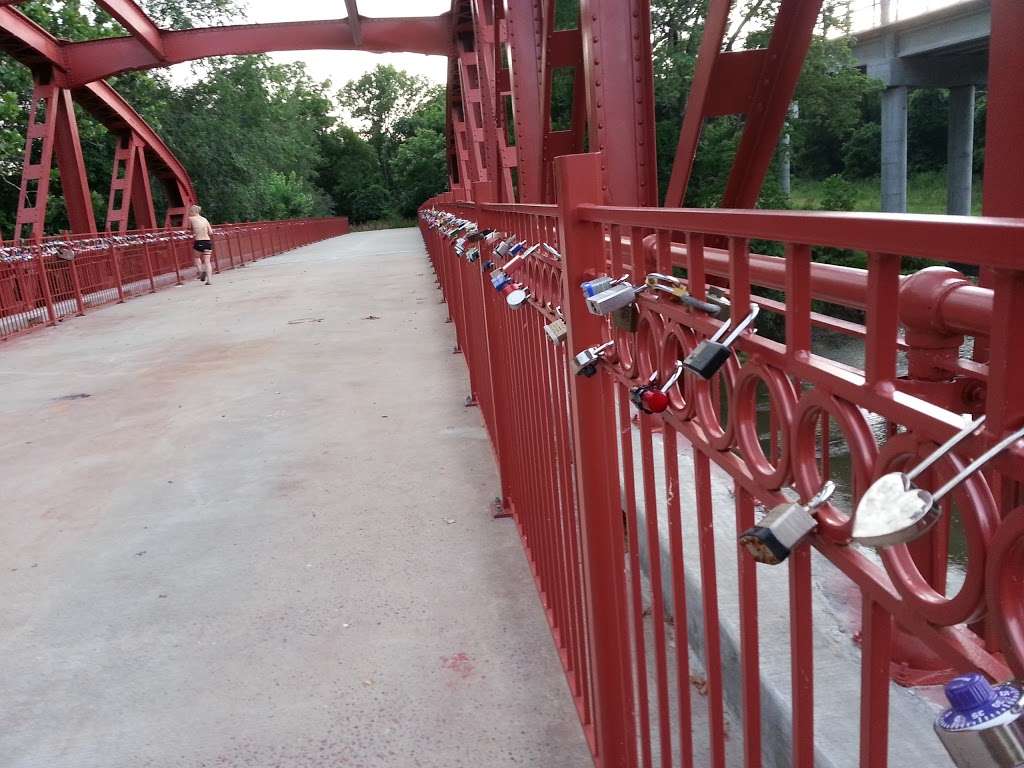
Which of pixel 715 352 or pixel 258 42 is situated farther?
pixel 258 42

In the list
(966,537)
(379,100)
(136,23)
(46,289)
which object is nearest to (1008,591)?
(966,537)

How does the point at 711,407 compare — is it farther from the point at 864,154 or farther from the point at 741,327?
the point at 864,154

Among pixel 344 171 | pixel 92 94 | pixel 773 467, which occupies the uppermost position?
pixel 92 94

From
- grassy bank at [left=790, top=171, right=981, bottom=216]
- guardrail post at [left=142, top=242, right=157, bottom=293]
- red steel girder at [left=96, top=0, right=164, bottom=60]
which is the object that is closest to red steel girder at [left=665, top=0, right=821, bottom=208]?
red steel girder at [left=96, top=0, right=164, bottom=60]

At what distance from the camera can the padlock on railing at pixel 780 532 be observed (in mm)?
863

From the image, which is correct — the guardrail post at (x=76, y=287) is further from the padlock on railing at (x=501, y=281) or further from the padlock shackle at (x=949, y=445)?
the padlock shackle at (x=949, y=445)

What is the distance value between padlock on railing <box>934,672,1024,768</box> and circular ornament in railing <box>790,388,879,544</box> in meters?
0.22

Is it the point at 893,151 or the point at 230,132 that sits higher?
the point at 230,132

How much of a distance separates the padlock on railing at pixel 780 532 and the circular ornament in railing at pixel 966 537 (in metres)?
0.08

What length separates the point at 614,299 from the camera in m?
1.48

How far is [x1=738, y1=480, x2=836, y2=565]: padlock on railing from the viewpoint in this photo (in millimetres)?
863

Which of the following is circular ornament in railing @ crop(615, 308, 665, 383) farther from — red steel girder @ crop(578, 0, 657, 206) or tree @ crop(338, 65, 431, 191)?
tree @ crop(338, 65, 431, 191)

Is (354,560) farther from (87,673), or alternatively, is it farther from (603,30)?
(603,30)

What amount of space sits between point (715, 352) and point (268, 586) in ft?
10.7
